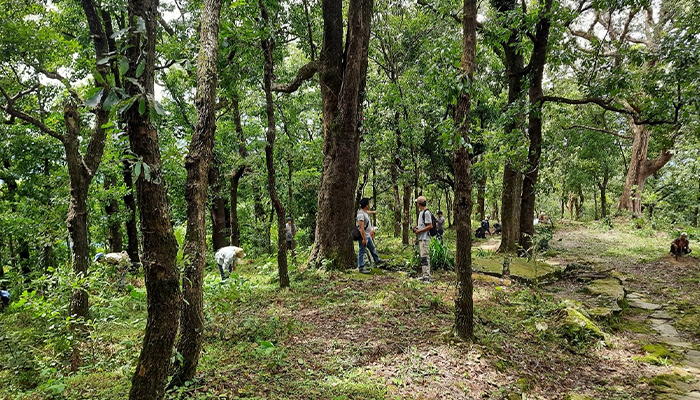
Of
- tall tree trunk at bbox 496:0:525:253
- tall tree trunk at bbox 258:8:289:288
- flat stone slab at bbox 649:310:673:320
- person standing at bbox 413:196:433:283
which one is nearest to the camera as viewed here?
tall tree trunk at bbox 258:8:289:288

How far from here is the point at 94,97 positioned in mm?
1815

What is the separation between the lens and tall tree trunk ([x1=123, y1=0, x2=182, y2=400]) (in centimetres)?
223

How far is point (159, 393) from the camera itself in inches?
91.2

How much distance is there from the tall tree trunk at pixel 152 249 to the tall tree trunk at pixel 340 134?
5.60 m

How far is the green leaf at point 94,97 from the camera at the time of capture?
177 centimetres

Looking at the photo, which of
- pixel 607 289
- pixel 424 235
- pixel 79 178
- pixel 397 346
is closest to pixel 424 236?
pixel 424 235

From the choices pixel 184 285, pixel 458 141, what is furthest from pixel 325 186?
pixel 184 285

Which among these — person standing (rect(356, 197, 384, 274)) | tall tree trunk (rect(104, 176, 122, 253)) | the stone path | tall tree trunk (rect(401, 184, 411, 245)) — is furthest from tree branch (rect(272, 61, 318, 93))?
tall tree trunk (rect(104, 176, 122, 253))

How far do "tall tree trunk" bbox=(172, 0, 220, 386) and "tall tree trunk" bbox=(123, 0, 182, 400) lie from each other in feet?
2.50

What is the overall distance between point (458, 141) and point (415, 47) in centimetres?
1147

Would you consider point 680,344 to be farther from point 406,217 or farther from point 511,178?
point 406,217

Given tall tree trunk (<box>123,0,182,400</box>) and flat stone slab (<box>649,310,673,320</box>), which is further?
flat stone slab (<box>649,310,673,320</box>)

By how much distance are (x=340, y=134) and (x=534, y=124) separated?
628 cm

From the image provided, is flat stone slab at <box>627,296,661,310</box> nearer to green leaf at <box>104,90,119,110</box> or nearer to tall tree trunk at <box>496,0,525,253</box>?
tall tree trunk at <box>496,0,525,253</box>
